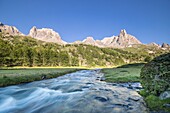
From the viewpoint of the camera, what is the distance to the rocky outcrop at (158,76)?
44.4ft

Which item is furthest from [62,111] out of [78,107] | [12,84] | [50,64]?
[50,64]

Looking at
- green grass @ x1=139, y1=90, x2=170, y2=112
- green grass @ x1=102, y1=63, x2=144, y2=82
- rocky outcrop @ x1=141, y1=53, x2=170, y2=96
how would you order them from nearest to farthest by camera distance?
green grass @ x1=139, y1=90, x2=170, y2=112 < rocky outcrop @ x1=141, y1=53, x2=170, y2=96 < green grass @ x1=102, y1=63, x2=144, y2=82

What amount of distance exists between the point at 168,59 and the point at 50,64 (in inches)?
4675

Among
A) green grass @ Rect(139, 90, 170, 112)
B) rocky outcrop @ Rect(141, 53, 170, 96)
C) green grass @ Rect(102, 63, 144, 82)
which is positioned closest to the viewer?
green grass @ Rect(139, 90, 170, 112)

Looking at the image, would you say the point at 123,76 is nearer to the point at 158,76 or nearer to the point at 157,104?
the point at 158,76

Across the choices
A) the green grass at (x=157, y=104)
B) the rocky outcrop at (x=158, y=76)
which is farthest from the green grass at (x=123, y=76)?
the green grass at (x=157, y=104)

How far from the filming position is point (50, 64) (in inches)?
5025

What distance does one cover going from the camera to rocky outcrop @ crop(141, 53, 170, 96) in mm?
13539

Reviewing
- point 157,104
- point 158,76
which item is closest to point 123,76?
point 158,76

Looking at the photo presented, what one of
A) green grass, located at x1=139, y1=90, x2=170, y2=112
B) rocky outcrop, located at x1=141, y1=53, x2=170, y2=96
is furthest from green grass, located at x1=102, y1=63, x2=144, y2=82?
green grass, located at x1=139, y1=90, x2=170, y2=112

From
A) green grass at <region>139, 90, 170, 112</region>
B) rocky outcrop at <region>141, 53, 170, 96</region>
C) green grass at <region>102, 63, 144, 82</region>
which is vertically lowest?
green grass at <region>139, 90, 170, 112</region>

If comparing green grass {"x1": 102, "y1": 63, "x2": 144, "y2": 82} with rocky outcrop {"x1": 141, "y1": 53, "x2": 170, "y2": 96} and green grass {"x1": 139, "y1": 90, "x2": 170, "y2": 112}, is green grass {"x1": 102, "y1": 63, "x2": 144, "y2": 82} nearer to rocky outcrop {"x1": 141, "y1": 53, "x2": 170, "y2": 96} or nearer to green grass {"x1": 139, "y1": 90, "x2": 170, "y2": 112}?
rocky outcrop {"x1": 141, "y1": 53, "x2": 170, "y2": 96}

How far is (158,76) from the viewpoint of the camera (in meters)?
14.2

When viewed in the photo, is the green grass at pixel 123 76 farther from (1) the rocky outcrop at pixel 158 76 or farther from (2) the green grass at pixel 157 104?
(2) the green grass at pixel 157 104
